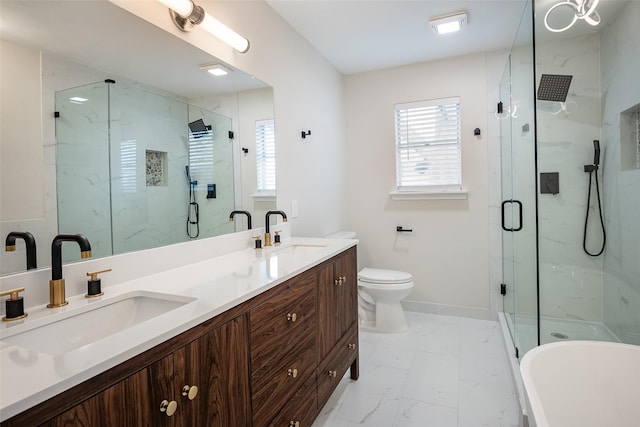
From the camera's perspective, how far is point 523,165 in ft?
7.29

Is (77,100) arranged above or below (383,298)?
above

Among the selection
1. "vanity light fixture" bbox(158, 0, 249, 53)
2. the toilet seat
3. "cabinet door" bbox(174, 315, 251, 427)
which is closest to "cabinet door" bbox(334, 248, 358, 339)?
the toilet seat

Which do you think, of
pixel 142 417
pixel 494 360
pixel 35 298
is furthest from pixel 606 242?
pixel 35 298

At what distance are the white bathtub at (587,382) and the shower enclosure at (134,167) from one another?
57.5 inches

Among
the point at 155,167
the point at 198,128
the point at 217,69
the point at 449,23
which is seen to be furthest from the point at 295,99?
the point at 155,167

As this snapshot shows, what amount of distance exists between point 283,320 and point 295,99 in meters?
1.77

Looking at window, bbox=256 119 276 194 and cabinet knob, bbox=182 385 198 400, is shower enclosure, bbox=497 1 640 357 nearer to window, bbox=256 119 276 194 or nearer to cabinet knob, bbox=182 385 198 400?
window, bbox=256 119 276 194

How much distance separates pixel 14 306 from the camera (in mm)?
891

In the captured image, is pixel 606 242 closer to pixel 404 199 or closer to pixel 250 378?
pixel 404 199

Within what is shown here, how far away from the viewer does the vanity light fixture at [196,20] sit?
141cm

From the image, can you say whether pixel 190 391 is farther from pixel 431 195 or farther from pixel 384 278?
pixel 431 195

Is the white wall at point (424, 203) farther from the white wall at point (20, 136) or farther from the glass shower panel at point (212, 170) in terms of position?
the white wall at point (20, 136)

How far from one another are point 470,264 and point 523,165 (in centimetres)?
125

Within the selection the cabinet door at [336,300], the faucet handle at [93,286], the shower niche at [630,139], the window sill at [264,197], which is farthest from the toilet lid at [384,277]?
the faucet handle at [93,286]
